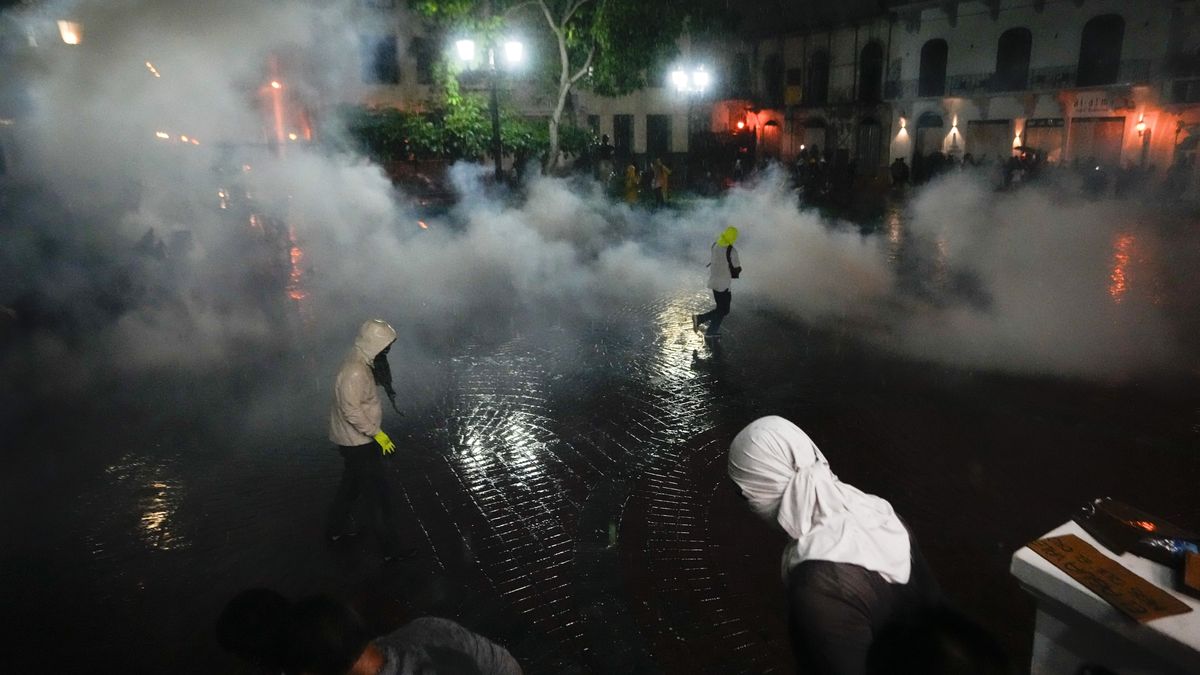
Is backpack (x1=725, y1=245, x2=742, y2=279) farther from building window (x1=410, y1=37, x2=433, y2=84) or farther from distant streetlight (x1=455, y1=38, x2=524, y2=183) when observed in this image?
building window (x1=410, y1=37, x2=433, y2=84)

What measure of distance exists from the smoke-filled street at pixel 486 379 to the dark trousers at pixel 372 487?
0.10 ft

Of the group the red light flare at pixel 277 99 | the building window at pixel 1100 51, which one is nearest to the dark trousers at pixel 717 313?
the red light flare at pixel 277 99

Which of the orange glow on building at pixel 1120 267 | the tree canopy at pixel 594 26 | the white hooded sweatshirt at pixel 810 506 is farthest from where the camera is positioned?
the tree canopy at pixel 594 26

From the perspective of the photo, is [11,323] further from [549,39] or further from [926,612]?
[549,39]

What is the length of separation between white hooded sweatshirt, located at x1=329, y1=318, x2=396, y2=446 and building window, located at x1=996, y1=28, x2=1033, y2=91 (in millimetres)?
33597

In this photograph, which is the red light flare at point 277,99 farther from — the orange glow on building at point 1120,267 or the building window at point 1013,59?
the building window at point 1013,59

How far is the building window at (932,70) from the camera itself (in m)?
33.1

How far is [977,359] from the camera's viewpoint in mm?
8273

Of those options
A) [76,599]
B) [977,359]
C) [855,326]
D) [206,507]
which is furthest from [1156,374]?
[76,599]

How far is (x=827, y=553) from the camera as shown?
212 cm

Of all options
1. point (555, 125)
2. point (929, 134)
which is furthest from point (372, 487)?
point (929, 134)

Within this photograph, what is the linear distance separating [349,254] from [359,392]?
36.2 ft

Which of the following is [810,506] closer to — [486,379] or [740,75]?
[486,379]

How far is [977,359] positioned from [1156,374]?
1.68 metres
